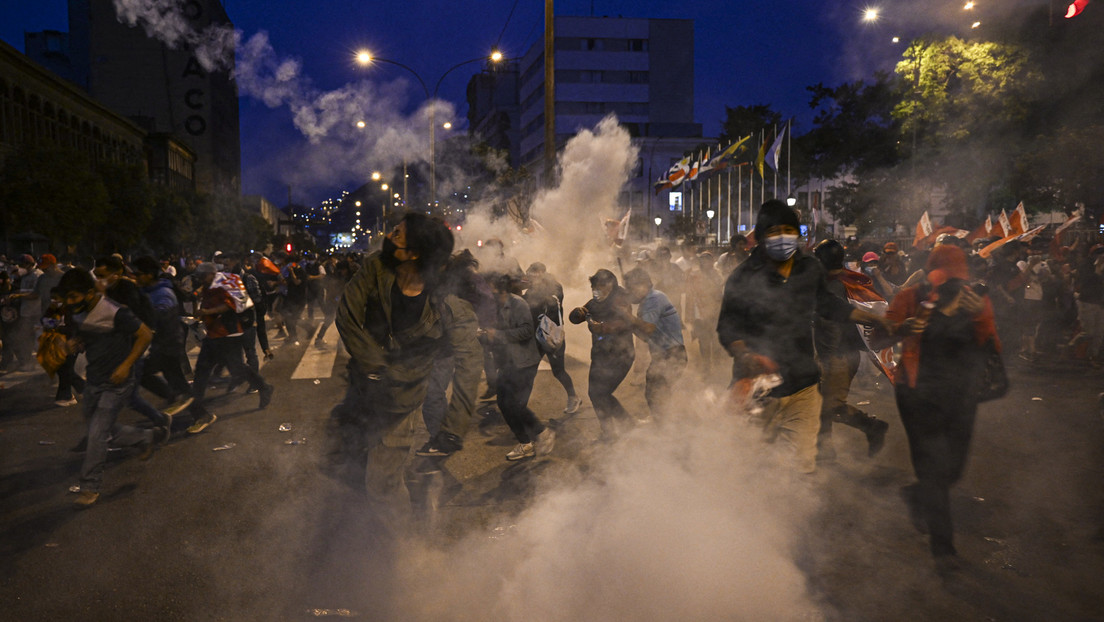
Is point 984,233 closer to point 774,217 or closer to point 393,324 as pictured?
point 774,217

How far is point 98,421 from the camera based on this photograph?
484cm

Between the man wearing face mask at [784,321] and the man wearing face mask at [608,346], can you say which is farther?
the man wearing face mask at [608,346]

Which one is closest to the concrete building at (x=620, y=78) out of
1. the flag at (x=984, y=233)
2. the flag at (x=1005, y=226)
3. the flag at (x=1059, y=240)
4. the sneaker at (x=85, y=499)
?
the flag at (x=984, y=233)

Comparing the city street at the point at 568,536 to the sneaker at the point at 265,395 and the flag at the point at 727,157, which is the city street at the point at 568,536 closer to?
the sneaker at the point at 265,395

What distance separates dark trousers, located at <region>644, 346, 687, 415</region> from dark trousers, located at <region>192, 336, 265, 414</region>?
3.94m

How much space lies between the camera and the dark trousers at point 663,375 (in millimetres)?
5746

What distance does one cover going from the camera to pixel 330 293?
14.7 metres

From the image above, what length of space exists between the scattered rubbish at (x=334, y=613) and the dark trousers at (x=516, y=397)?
239 centimetres

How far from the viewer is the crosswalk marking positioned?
9.90 meters

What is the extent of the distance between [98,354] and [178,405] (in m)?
2.04

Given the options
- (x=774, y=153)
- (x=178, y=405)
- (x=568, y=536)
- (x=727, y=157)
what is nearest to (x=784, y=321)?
(x=568, y=536)

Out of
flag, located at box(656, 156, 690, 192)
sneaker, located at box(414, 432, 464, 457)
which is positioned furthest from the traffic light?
flag, located at box(656, 156, 690, 192)

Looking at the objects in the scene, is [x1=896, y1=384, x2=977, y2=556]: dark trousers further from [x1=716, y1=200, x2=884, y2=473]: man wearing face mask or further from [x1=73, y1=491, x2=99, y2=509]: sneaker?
[x1=73, y1=491, x2=99, y2=509]: sneaker

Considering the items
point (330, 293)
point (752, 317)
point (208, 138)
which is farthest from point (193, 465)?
point (208, 138)
